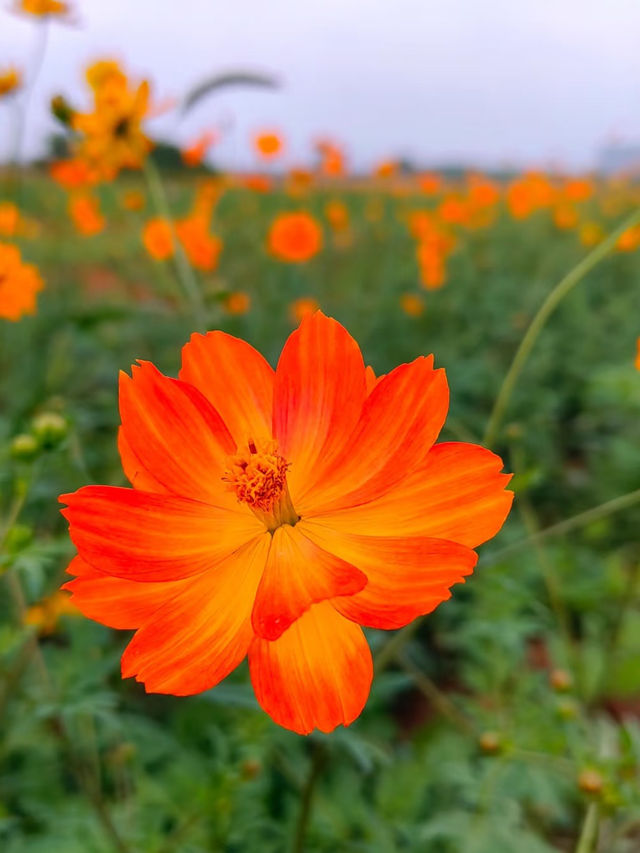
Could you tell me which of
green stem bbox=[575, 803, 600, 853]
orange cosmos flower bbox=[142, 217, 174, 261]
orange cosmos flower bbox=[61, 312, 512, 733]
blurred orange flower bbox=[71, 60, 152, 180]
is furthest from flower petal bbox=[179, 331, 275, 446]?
orange cosmos flower bbox=[142, 217, 174, 261]

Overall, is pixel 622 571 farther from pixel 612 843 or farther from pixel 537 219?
pixel 537 219

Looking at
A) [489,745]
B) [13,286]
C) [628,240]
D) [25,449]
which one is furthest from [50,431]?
[628,240]

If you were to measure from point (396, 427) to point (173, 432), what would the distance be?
0.12 meters

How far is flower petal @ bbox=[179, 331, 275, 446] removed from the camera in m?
0.45

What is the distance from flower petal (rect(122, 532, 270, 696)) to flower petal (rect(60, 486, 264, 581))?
0.02 metres

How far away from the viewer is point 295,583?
0.40 metres

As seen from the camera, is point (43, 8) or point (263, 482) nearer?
point (263, 482)

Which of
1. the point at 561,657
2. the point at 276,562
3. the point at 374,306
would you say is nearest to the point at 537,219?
the point at 374,306

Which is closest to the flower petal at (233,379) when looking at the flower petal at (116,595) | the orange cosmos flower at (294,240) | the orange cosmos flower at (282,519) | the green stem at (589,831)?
the orange cosmos flower at (282,519)

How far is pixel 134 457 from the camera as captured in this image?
1.44 feet

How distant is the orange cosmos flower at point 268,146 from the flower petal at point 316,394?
2.07 m

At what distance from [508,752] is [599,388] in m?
0.95

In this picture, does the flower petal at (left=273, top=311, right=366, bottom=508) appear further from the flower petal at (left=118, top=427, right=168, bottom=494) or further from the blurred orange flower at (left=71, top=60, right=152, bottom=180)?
the blurred orange flower at (left=71, top=60, right=152, bottom=180)

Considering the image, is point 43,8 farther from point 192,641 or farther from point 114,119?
point 192,641
